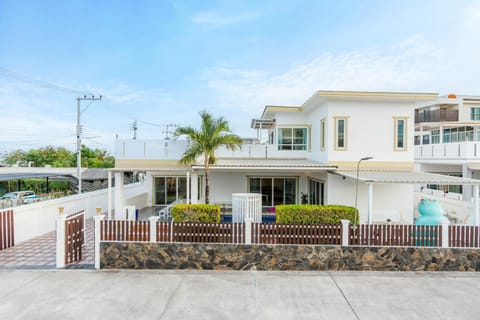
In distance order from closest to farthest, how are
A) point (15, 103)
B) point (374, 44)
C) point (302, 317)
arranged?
point (302, 317) < point (374, 44) < point (15, 103)

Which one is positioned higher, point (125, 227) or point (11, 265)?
point (125, 227)

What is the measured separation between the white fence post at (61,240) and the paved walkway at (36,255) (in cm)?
32

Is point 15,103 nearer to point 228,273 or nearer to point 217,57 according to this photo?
point 217,57

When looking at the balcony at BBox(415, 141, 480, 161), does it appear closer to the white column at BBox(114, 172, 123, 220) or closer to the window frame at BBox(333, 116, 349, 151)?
the window frame at BBox(333, 116, 349, 151)

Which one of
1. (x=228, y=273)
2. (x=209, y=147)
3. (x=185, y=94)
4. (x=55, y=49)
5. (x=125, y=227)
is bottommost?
(x=228, y=273)

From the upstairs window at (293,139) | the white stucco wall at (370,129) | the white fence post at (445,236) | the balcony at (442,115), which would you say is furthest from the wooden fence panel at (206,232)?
the balcony at (442,115)

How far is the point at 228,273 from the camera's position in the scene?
730 cm

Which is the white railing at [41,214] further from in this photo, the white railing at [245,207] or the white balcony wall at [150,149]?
the white railing at [245,207]

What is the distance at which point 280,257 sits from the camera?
24.5ft

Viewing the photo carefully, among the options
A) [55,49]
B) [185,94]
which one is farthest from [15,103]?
[185,94]

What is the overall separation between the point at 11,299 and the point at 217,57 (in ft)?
74.1

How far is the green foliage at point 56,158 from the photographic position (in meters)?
49.3

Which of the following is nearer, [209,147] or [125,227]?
[125,227]

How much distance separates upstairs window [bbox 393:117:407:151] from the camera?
12.8 m
